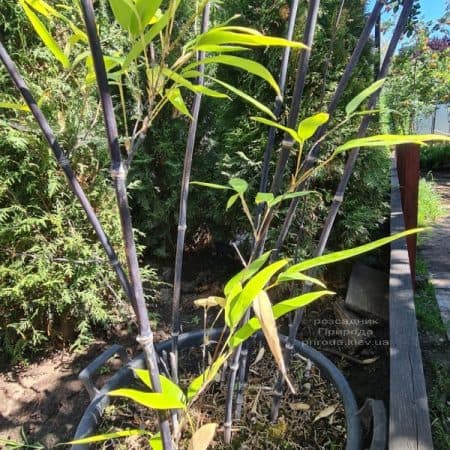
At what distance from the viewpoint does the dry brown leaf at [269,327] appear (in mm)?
343

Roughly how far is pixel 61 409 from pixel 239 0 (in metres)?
2.18

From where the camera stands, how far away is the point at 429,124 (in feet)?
41.7

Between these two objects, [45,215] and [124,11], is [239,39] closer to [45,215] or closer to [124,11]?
[124,11]

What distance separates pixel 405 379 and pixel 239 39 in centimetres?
88

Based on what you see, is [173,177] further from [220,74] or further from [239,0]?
[239,0]

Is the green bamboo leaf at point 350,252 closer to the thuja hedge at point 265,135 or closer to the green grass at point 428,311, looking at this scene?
the thuja hedge at point 265,135

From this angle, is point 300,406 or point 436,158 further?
point 436,158

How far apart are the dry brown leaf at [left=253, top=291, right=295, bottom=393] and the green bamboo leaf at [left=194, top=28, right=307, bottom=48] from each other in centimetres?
26

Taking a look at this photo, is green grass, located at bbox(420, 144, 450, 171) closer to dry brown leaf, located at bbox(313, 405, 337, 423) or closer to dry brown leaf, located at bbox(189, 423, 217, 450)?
dry brown leaf, located at bbox(313, 405, 337, 423)

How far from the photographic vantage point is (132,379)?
3.94ft

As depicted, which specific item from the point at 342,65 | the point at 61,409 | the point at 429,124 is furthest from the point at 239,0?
the point at 429,124

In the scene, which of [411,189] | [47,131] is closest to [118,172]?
[47,131]

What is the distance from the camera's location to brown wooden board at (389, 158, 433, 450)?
731 mm

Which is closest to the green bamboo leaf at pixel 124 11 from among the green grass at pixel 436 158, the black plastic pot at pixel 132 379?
the black plastic pot at pixel 132 379
